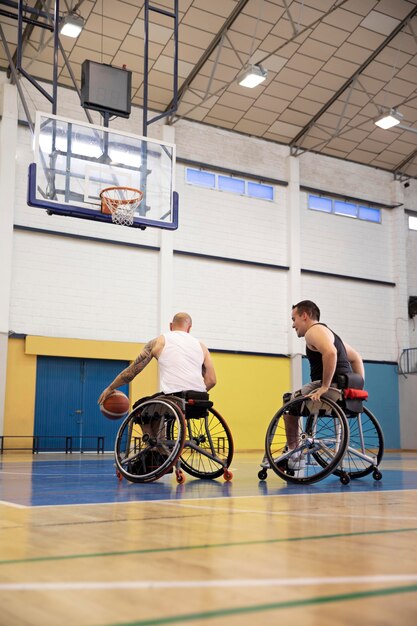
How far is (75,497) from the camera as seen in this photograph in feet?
12.9

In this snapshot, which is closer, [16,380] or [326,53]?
[16,380]

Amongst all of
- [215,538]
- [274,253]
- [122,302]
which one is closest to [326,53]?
[274,253]

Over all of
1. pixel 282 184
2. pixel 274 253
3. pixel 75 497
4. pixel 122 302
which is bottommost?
pixel 75 497

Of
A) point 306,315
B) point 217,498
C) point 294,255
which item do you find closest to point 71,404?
point 294,255

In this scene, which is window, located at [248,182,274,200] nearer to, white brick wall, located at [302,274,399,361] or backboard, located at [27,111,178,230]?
white brick wall, located at [302,274,399,361]

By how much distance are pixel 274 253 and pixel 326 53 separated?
509 cm

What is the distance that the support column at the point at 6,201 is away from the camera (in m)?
14.4

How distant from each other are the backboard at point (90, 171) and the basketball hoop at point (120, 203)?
0.10m

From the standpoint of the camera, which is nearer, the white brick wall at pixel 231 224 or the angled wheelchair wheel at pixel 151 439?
the angled wheelchair wheel at pixel 151 439

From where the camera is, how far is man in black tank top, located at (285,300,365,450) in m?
5.17

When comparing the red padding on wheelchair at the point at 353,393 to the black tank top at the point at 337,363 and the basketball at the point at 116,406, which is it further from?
the basketball at the point at 116,406

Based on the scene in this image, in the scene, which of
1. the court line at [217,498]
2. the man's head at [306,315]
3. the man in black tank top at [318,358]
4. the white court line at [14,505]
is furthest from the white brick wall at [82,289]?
the white court line at [14,505]

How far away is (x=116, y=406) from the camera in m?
7.04

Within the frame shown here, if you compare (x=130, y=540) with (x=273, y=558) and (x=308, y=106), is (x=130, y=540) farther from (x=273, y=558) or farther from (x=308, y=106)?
(x=308, y=106)
